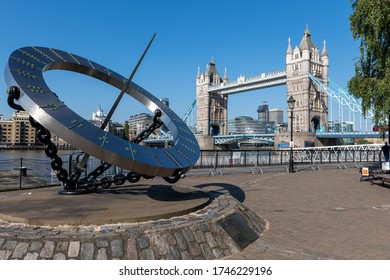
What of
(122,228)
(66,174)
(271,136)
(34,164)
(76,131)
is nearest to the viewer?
(122,228)

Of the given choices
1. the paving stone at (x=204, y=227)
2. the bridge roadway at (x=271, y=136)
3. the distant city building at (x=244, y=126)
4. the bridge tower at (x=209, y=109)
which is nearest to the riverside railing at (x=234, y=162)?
the paving stone at (x=204, y=227)

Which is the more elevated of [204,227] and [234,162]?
[234,162]

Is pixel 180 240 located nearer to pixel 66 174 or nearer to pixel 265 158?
pixel 66 174

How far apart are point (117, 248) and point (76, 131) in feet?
6.25

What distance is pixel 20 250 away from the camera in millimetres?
3910

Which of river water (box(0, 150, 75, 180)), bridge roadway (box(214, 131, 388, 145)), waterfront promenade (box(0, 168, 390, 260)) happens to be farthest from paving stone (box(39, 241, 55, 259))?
bridge roadway (box(214, 131, 388, 145))

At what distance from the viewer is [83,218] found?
470 centimetres

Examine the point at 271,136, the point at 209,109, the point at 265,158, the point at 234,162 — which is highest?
the point at 209,109

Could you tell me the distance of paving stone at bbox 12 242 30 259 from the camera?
152 inches

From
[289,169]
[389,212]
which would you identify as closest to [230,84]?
[289,169]

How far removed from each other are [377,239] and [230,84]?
87.3 meters

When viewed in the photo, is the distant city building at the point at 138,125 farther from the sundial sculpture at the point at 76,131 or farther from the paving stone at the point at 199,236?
the paving stone at the point at 199,236

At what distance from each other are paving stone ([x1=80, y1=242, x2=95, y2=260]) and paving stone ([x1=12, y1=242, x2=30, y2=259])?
71 centimetres

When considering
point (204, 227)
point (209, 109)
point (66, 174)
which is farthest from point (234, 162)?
point (209, 109)
